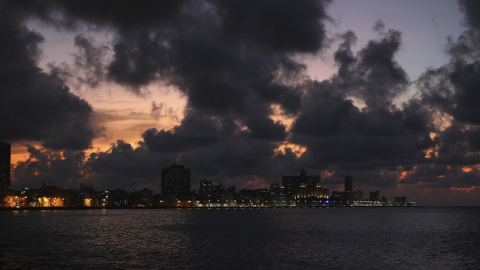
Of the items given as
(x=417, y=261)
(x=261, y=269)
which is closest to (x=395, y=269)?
(x=417, y=261)

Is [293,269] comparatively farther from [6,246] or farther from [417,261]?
[6,246]

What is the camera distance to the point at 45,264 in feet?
204

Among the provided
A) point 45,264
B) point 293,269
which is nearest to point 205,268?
point 293,269

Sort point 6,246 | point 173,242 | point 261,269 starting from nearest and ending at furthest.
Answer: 1. point 261,269
2. point 6,246
3. point 173,242

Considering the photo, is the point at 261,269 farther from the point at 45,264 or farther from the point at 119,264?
the point at 45,264

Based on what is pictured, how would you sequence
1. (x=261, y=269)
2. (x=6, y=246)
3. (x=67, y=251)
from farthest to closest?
(x=6, y=246)
(x=67, y=251)
(x=261, y=269)

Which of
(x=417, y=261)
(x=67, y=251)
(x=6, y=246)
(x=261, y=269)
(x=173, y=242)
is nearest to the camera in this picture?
(x=261, y=269)

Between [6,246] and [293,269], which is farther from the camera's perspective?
[6,246]

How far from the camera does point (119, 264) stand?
206 ft

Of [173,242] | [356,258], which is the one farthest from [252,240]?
[356,258]

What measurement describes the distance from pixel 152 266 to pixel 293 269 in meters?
17.9

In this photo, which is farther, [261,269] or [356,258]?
[356,258]

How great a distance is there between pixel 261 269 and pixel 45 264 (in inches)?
1087

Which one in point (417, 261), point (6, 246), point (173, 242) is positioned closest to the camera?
point (417, 261)
